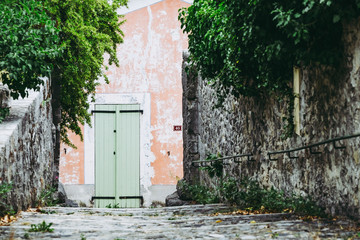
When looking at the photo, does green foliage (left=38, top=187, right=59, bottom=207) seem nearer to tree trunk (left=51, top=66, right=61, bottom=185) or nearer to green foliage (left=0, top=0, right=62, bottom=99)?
tree trunk (left=51, top=66, right=61, bottom=185)

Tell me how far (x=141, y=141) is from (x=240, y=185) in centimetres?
596

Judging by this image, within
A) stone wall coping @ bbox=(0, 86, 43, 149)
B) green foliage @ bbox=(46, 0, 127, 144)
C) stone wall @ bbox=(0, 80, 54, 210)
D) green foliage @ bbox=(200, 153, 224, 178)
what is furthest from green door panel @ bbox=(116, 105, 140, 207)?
stone wall coping @ bbox=(0, 86, 43, 149)

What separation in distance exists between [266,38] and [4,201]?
270 cm

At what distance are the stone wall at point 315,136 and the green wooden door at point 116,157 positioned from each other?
5.06 meters

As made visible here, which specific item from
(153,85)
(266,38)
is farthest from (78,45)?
(266,38)

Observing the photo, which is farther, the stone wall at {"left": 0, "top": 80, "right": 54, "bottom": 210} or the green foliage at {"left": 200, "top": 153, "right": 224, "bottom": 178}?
the green foliage at {"left": 200, "top": 153, "right": 224, "bottom": 178}

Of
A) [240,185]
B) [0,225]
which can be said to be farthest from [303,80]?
[0,225]

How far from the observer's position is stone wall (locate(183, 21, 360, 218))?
3.13m

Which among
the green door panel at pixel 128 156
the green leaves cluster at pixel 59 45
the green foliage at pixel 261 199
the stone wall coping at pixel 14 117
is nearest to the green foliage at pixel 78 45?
the green leaves cluster at pixel 59 45

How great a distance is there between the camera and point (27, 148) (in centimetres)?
547

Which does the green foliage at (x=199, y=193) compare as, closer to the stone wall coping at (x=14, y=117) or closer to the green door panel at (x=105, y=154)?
the green door panel at (x=105, y=154)

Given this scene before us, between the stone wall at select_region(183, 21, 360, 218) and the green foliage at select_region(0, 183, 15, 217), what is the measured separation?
99.6 inches

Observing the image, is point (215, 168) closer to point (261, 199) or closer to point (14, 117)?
point (261, 199)

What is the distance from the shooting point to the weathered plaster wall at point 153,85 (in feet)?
38.3
